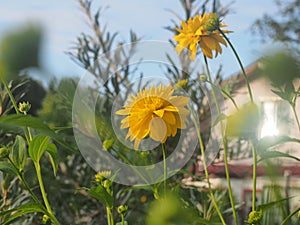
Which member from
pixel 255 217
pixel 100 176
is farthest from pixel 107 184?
pixel 255 217

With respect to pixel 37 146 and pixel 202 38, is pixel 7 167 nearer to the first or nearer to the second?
pixel 37 146

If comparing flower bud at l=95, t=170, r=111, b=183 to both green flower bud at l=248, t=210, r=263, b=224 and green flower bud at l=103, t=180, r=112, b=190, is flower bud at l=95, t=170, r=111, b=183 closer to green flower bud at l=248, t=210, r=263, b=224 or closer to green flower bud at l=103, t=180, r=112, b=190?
green flower bud at l=103, t=180, r=112, b=190

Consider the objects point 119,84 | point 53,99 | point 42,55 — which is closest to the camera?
point 42,55

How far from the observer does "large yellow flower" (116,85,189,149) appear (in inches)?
18.4

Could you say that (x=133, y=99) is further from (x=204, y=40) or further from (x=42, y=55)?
(x=42, y=55)

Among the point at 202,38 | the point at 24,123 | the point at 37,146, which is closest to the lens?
the point at 24,123

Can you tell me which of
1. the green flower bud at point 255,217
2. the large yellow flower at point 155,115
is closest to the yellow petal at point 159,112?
the large yellow flower at point 155,115

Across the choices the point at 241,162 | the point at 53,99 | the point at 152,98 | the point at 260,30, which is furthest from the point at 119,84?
the point at 260,30

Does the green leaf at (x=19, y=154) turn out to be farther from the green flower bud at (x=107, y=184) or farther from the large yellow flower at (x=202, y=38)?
the large yellow flower at (x=202, y=38)

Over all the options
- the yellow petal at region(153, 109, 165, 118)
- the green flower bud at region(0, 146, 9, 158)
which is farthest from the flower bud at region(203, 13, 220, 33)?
the green flower bud at region(0, 146, 9, 158)

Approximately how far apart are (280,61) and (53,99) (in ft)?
4.58

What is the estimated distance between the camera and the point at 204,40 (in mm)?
556

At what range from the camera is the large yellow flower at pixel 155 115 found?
467 millimetres

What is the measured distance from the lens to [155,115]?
47cm
